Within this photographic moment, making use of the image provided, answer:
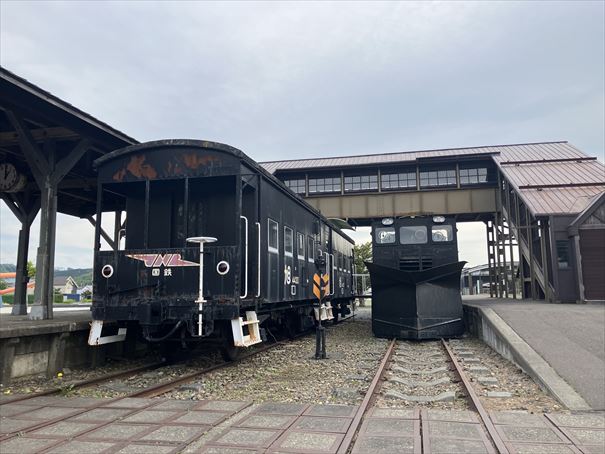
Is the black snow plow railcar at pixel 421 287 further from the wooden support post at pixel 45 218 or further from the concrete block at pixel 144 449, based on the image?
the concrete block at pixel 144 449

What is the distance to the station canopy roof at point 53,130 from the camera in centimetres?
841

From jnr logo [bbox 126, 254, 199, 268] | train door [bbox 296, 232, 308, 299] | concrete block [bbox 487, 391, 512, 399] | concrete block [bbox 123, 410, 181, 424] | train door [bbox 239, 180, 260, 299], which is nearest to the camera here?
concrete block [bbox 123, 410, 181, 424]

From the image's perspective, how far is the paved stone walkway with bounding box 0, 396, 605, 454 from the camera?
440 cm

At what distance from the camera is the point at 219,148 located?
8.16 m

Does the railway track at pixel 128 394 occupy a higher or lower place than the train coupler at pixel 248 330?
lower

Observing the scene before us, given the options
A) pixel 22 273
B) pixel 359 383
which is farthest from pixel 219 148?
pixel 22 273

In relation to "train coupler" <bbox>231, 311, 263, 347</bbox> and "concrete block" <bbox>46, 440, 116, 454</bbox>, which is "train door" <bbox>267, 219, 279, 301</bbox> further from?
"concrete block" <bbox>46, 440, 116, 454</bbox>

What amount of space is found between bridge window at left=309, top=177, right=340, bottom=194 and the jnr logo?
1803 cm

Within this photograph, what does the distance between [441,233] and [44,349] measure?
34.6 ft

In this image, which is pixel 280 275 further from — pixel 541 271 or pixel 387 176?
pixel 387 176

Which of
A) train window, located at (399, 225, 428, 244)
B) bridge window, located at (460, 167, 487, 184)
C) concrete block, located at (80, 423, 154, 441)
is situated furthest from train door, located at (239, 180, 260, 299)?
bridge window, located at (460, 167, 487, 184)

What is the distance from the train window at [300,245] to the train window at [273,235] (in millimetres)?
1742

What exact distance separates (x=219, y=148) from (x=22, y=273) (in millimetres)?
8814

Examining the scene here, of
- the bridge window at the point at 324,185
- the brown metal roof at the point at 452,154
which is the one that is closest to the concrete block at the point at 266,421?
the brown metal roof at the point at 452,154
